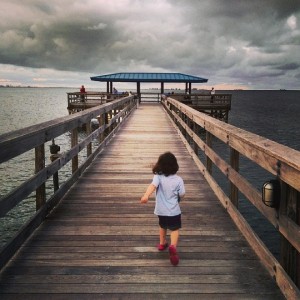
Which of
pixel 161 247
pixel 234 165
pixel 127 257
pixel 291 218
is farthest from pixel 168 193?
pixel 291 218

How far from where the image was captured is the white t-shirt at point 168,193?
346 cm

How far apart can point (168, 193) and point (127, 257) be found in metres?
0.70

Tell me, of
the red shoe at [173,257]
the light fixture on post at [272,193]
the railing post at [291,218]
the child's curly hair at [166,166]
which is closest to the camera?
the railing post at [291,218]

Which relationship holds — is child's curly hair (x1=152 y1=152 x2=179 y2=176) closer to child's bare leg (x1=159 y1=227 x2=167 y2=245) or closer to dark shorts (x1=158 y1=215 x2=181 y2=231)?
dark shorts (x1=158 y1=215 x2=181 y2=231)

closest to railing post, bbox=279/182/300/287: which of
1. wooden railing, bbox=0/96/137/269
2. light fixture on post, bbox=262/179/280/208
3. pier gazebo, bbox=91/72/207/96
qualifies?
light fixture on post, bbox=262/179/280/208

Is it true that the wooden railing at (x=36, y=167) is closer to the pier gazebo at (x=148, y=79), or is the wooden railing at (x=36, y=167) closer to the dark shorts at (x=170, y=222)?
the dark shorts at (x=170, y=222)

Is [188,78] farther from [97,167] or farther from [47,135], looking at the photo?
[47,135]

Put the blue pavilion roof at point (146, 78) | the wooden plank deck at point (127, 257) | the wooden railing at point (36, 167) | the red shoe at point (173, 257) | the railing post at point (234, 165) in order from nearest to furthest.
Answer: the wooden plank deck at point (127, 257) → the wooden railing at point (36, 167) → the red shoe at point (173, 257) → the railing post at point (234, 165) → the blue pavilion roof at point (146, 78)

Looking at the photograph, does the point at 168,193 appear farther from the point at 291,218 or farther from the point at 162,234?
the point at 291,218

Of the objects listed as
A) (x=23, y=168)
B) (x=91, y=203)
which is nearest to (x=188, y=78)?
(x=23, y=168)

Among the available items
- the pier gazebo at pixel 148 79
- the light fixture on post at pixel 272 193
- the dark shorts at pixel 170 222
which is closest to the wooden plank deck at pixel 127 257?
the dark shorts at pixel 170 222

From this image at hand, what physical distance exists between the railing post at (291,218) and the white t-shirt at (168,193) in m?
1.11

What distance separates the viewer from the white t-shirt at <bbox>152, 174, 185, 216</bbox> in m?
3.46

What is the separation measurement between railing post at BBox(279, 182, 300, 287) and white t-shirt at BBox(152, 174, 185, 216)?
111 cm
